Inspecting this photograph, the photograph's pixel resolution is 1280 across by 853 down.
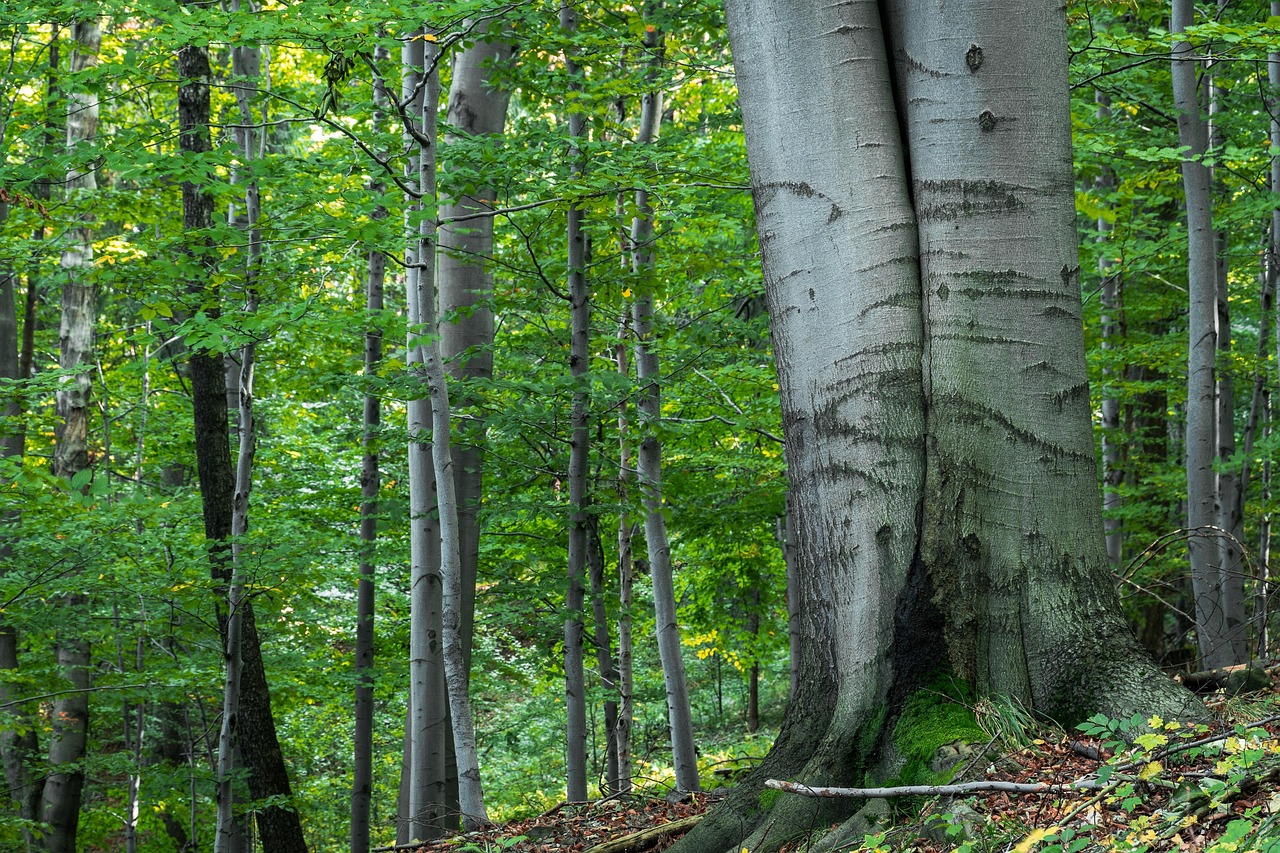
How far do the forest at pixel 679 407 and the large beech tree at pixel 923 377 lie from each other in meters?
0.01

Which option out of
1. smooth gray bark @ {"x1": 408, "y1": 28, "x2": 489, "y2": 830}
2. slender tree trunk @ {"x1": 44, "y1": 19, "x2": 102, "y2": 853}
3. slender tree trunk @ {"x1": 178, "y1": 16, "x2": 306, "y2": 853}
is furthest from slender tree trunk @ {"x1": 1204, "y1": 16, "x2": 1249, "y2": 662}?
slender tree trunk @ {"x1": 44, "y1": 19, "x2": 102, "y2": 853}

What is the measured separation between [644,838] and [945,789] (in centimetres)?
152

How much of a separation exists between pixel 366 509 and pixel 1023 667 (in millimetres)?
7872

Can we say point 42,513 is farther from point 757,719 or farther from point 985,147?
point 757,719

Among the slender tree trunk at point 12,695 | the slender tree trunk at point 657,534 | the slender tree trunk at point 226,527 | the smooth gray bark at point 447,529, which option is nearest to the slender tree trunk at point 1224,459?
the slender tree trunk at point 657,534

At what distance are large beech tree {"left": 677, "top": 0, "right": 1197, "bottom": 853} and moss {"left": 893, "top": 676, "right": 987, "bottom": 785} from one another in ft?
0.17

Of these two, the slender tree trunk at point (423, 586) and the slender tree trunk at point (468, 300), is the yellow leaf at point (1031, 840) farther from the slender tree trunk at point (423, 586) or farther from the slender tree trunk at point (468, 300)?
the slender tree trunk at point (468, 300)

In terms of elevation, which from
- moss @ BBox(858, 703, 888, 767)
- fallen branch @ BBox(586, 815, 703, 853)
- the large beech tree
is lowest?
fallen branch @ BBox(586, 815, 703, 853)

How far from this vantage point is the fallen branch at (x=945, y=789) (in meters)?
2.47

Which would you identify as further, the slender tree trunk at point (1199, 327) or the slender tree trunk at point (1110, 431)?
the slender tree trunk at point (1110, 431)

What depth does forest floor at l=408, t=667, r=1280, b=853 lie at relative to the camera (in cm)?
221

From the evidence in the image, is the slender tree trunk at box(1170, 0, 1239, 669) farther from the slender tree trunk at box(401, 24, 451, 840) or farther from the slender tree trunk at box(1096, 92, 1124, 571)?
the slender tree trunk at box(401, 24, 451, 840)

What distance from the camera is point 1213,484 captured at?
759 centimetres

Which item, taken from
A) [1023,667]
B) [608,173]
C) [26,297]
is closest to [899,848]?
[1023,667]
